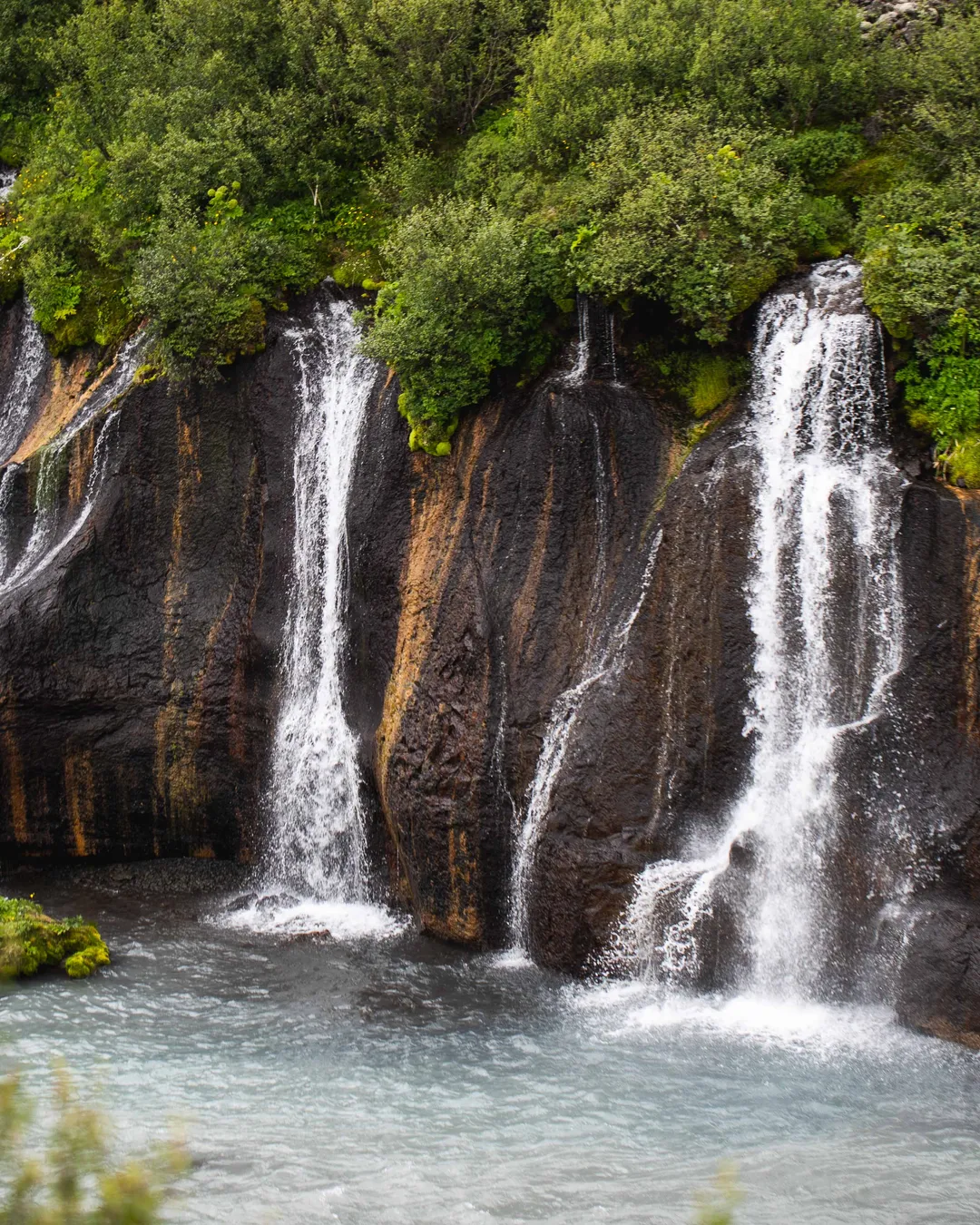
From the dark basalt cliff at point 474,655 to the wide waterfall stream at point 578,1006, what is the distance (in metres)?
0.29

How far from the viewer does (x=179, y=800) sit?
1762 centimetres

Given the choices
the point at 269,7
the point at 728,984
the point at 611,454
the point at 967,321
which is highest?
the point at 269,7

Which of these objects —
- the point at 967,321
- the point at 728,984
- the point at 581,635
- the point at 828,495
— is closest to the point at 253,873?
the point at 581,635

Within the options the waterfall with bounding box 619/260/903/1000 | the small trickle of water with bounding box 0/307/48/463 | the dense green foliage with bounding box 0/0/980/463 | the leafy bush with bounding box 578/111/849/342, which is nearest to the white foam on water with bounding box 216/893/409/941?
the waterfall with bounding box 619/260/903/1000

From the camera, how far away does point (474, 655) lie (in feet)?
49.4

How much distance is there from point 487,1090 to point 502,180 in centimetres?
1361

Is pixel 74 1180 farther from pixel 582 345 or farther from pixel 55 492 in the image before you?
pixel 55 492

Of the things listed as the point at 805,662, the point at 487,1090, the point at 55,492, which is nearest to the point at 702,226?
the point at 805,662

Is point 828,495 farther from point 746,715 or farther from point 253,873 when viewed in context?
point 253,873

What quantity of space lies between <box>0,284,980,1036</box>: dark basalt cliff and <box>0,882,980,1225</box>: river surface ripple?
98 cm

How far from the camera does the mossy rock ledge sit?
536 inches

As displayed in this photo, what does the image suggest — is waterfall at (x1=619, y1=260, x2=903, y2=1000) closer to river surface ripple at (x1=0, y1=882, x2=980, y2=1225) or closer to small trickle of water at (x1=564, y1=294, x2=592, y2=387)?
river surface ripple at (x1=0, y1=882, x2=980, y2=1225)

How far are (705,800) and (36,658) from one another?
10.2m

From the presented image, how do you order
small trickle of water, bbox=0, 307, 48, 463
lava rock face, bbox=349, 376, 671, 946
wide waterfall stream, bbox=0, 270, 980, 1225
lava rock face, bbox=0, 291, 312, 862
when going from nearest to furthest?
wide waterfall stream, bbox=0, 270, 980, 1225, lava rock face, bbox=349, 376, 671, 946, lava rock face, bbox=0, 291, 312, 862, small trickle of water, bbox=0, 307, 48, 463
